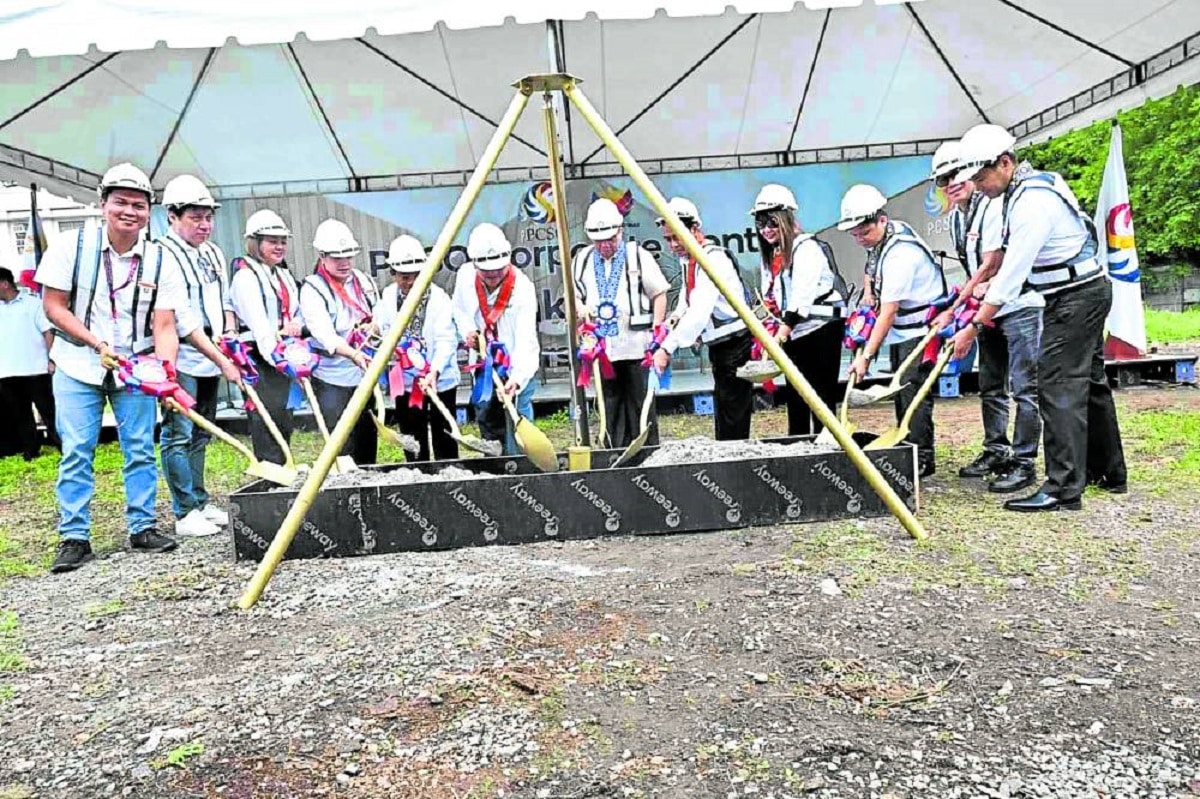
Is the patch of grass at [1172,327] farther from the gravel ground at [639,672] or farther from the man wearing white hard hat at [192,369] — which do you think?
the man wearing white hard hat at [192,369]

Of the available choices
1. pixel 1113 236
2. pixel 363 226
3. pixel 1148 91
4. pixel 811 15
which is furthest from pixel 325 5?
pixel 1113 236

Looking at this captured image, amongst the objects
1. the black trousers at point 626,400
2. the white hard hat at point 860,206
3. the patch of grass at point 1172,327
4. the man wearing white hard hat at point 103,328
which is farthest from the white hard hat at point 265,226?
the patch of grass at point 1172,327

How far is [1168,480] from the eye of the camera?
15.6 ft

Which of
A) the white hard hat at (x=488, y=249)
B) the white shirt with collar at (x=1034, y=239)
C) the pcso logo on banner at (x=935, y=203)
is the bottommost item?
the white shirt with collar at (x=1034, y=239)

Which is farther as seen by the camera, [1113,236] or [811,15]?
[1113,236]

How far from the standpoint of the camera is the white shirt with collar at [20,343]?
8180 millimetres

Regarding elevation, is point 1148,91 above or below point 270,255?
above

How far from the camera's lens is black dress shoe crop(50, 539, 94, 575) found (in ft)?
13.2

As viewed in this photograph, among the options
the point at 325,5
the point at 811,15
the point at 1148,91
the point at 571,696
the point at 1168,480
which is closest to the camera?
the point at 571,696

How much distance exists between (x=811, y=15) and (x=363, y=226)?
4840 mm

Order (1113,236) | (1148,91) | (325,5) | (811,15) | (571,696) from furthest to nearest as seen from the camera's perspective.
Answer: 1. (1113,236)
2. (811,15)
3. (1148,91)
4. (325,5)
5. (571,696)

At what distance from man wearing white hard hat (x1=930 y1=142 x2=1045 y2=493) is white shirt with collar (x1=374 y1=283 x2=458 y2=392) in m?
2.79

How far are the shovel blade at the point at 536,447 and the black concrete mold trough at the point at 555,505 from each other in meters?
0.42

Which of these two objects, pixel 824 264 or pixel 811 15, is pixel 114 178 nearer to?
pixel 824 264
